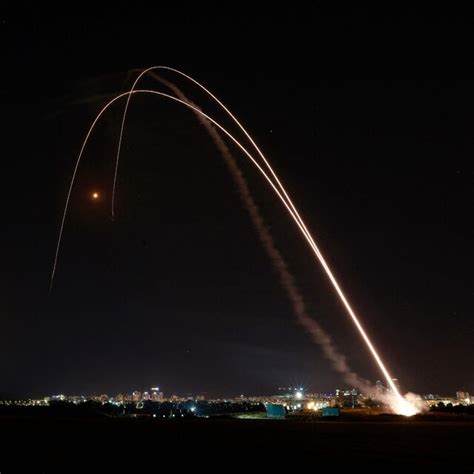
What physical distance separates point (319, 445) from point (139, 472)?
6.68 metres

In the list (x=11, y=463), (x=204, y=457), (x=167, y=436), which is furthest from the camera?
(x=167, y=436)

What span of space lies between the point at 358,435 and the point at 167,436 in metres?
6.39

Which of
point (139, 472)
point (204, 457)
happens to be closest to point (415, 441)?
point (204, 457)

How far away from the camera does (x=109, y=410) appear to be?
43906mm

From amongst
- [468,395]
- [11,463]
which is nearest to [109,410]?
[11,463]

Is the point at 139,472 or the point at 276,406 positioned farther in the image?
the point at 276,406

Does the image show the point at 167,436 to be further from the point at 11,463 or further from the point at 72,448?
the point at 11,463

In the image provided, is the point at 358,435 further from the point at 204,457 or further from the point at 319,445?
the point at 204,457

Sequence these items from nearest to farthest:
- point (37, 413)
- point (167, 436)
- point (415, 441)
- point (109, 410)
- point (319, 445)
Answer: point (319, 445) → point (415, 441) → point (167, 436) → point (37, 413) → point (109, 410)

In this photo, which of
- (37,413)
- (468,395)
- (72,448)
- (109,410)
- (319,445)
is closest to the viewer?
(72,448)

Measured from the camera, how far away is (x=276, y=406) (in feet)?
147

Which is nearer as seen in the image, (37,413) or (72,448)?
(72,448)

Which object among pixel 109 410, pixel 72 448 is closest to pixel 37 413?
pixel 109 410

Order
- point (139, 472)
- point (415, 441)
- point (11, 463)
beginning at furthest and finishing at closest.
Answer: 1. point (415, 441)
2. point (11, 463)
3. point (139, 472)
